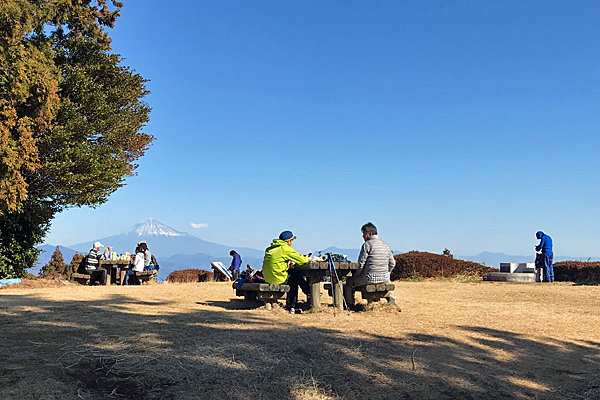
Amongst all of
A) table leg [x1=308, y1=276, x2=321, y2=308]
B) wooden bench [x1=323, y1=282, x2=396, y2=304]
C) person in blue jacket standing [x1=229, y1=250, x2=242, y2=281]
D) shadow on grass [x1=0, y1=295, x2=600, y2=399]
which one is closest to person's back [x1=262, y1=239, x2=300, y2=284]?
table leg [x1=308, y1=276, x2=321, y2=308]

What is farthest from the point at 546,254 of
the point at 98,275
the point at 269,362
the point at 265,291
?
the point at 98,275

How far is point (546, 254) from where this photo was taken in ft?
51.3

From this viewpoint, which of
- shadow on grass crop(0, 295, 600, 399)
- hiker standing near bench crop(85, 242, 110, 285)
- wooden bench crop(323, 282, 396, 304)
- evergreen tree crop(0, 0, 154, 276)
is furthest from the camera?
hiker standing near bench crop(85, 242, 110, 285)

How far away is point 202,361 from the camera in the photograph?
470 cm

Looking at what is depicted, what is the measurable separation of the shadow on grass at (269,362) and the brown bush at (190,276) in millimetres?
14958

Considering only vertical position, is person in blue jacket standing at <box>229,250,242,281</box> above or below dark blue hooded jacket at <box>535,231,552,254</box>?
below

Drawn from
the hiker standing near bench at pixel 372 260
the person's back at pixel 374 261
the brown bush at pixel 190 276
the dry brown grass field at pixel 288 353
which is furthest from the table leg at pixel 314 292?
the brown bush at pixel 190 276

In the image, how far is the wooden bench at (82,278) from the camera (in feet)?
48.6

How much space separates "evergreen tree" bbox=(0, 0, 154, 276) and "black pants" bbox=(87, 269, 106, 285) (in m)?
1.97

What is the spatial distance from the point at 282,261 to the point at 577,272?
42.4 ft

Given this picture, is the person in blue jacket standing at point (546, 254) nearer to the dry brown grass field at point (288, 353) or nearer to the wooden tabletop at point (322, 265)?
the dry brown grass field at point (288, 353)

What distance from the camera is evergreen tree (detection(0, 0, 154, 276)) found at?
12422mm

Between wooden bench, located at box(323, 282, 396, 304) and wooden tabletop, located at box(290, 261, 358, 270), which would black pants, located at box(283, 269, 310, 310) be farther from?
wooden bench, located at box(323, 282, 396, 304)

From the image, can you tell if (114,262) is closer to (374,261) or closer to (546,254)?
(374,261)
